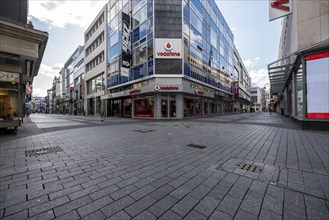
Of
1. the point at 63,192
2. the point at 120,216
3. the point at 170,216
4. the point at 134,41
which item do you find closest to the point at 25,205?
the point at 63,192

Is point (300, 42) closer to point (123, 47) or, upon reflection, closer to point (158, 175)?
point (158, 175)

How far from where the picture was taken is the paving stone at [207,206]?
228 centimetres

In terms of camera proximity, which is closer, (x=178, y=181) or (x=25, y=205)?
(x=25, y=205)

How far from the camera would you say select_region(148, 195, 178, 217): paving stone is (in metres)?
2.26

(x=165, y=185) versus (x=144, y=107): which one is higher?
(x=144, y=107)

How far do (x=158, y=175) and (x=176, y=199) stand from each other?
103 cm

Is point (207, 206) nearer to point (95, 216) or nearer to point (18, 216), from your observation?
point (95, 216)

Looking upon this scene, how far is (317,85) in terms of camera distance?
966 cm

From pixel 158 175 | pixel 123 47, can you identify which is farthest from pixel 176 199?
pixel 123 47

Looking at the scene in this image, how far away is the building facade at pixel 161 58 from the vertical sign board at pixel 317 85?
13.4m

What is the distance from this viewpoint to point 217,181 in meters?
3.26

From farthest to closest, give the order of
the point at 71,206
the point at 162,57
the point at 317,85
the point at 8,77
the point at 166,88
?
the point at 162,57, the point at 166,88, the point at 317,85, the point at 8,77, the point at 71,206

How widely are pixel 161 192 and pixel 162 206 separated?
417 millimetres

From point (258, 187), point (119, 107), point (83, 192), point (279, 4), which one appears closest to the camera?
point (83, 192)
